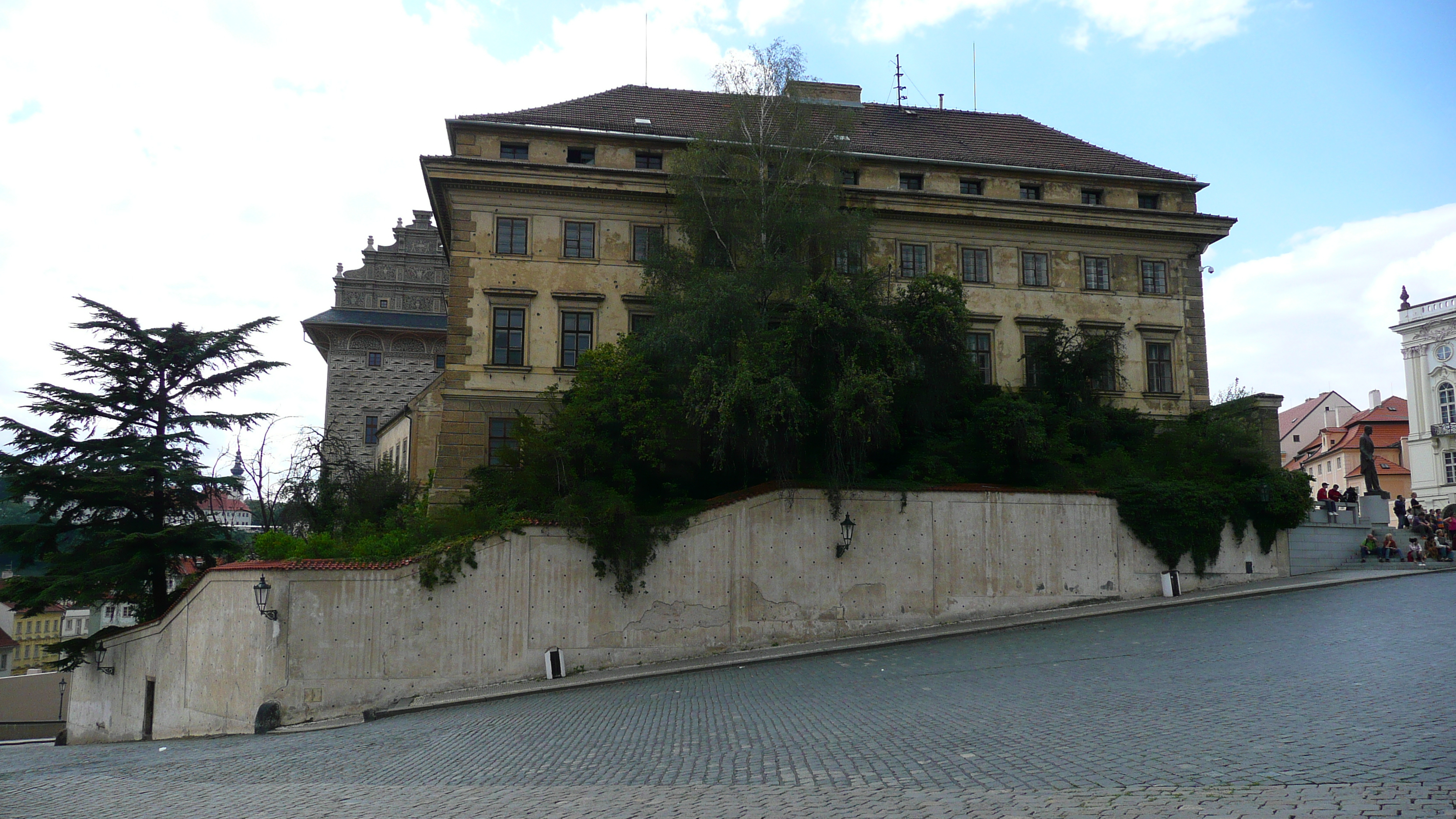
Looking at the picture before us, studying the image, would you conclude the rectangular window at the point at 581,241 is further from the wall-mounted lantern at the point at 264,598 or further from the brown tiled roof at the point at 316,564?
the wall-mounted lantern at the point at 264,598

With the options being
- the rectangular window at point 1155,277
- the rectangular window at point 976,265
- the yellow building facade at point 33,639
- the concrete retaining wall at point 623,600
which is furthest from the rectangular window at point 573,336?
the yellow building facade at point 33,639

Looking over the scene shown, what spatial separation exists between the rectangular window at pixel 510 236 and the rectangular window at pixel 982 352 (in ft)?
49.5

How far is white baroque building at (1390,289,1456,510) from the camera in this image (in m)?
62.5

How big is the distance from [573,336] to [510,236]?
376 centimetres

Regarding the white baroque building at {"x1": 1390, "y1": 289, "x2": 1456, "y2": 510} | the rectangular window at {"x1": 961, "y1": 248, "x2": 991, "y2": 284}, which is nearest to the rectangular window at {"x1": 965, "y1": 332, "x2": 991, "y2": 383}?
the rectangular window at {"x1": 961, "y1": 248, "x2": 991, "y2": 284}

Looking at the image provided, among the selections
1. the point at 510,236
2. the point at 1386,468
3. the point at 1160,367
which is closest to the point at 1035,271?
the point at 1160,367

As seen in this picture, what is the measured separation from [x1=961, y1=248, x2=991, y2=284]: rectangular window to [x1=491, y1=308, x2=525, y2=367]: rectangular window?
49.3 feet

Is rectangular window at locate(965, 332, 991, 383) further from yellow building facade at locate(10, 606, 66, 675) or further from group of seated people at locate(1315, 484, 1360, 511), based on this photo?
yellow building facade at locate(10, 606, 66, 675)

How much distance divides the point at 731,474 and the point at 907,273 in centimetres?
1041

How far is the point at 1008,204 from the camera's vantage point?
34000 mm

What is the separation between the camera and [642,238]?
1246 inches

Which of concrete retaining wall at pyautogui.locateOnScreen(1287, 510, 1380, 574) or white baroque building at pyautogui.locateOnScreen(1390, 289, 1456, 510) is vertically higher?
white baroque building at pyautogui.locateOnScreen(1390, 289, 1456, 510)

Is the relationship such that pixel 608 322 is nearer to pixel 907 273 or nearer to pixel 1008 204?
pixel 907 273

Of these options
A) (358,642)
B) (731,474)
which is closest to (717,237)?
(731,474)
